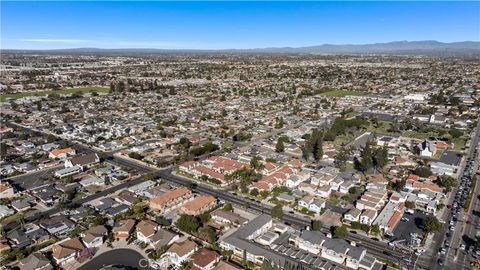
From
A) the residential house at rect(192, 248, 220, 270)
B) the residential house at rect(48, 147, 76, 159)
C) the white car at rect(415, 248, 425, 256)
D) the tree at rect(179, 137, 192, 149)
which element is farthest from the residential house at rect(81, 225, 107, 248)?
the tree at rect(179, 137, 192, 149)

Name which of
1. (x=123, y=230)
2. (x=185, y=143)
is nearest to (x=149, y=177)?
(x=123, y=230)

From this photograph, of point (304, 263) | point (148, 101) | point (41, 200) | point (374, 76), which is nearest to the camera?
point (304, 263)

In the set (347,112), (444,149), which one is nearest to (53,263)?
(444,149)

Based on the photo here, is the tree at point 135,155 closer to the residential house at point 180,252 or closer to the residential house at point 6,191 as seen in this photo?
the residential house at point 6,191

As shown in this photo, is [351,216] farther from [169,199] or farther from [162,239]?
[169,199]

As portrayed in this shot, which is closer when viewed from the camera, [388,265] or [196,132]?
[388,265]

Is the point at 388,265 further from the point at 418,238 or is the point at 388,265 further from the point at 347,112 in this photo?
the point at 347,112

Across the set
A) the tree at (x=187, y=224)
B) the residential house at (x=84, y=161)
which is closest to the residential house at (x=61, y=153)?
the residential house at (x=84, y=161)
